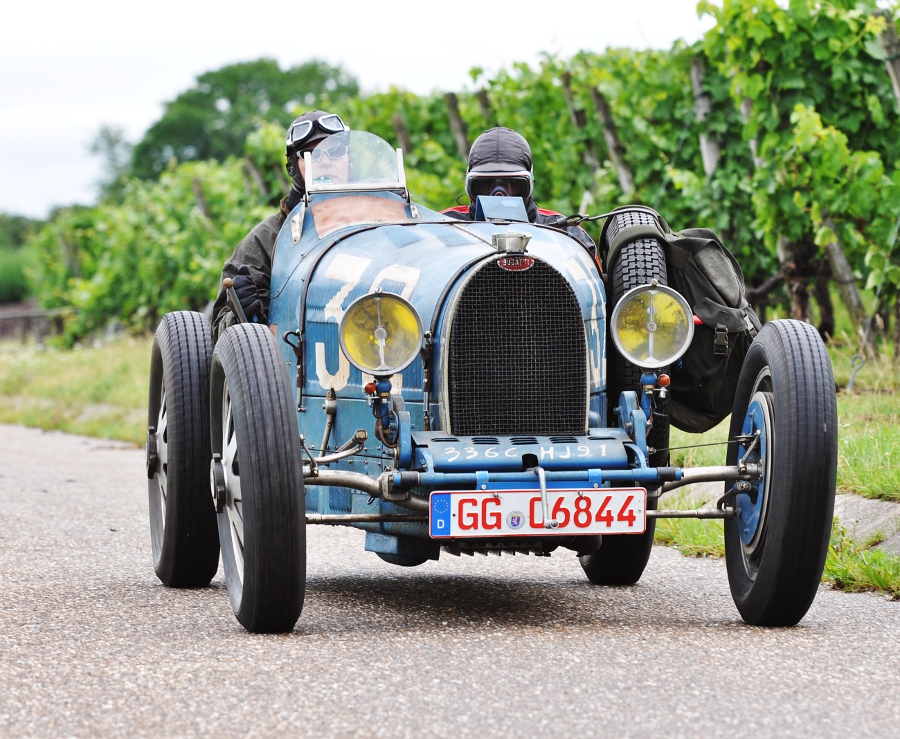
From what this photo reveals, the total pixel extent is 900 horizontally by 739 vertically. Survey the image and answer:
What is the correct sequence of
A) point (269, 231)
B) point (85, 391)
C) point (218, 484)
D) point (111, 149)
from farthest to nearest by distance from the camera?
1. point (111, 149)
2. point (85, 391)
3. point (269, 231)
4. point (218, 484)

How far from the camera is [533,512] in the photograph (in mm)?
4926

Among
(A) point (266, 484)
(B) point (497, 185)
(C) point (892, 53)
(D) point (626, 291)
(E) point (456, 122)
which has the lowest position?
(A) point (266, 484)

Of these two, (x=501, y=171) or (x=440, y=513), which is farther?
(x=501, y=171)

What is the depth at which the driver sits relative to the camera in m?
6.45

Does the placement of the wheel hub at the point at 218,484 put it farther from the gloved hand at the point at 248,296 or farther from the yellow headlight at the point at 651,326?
the yellow headlight at the point at 651,326

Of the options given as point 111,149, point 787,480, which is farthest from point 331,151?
point 111,149

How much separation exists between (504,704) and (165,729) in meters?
0.92

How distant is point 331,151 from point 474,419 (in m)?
2.15

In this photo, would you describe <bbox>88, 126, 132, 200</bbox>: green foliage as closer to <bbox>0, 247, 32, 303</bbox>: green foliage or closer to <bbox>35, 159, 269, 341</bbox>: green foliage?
<bbox>0, 247, 32, 303</bbox>: green foliage

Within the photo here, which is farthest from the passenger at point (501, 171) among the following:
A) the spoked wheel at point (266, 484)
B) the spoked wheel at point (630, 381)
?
the spoked wheel at point (266, 484)

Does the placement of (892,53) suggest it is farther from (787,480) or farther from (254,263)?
(787,480)

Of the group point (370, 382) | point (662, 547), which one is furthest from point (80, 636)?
point (662, 547)

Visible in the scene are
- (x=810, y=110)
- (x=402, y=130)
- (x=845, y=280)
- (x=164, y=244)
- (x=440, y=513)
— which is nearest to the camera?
(x=440, y=513)

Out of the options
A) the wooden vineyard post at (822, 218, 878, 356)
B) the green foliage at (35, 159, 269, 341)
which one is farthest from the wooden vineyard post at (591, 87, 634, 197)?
the green foliage at (35, 159, 269, 341)
